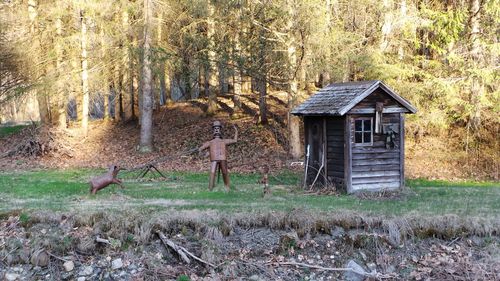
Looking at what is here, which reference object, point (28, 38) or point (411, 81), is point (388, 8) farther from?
point (28, 38)

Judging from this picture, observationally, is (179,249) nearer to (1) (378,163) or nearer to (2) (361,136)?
(2) (361,136)

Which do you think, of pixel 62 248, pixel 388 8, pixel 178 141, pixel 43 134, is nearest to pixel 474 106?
pixel 388 8

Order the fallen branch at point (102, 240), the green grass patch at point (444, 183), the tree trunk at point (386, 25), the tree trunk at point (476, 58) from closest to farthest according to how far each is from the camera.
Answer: the fallen branch at point (102, 240)
the green grass patch at point (444, 183)
the tree trunk at point (476, 58)
the tree trunk at point (386, 25)

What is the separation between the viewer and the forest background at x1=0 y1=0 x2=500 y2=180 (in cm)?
1809

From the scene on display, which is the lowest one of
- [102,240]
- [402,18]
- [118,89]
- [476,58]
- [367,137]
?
[102,240]

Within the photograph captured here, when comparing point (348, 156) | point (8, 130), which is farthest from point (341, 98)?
point (8, 130)

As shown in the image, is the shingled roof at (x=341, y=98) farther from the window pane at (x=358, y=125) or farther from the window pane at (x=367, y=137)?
the window pane at (x=367, y=137)

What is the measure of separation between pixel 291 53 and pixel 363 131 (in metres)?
5.54

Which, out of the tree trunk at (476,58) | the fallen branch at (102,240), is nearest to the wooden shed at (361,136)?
the tree trunk at (476,58)

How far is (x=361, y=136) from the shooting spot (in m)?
14.0

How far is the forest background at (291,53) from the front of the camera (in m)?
18.1

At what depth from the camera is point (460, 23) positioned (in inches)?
714

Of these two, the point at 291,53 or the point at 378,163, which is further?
the point at 291,53

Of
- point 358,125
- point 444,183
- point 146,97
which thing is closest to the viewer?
point 358,125
